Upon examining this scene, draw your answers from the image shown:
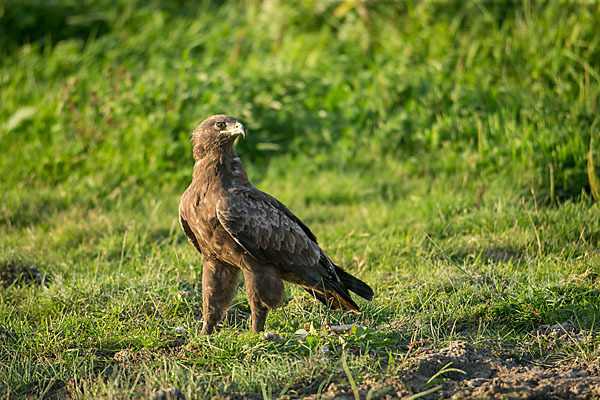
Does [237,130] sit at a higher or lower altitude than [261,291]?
higher

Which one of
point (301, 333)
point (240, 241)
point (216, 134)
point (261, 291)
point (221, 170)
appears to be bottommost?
point (301, 333)

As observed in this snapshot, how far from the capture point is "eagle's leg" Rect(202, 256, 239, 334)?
4348 millimetres

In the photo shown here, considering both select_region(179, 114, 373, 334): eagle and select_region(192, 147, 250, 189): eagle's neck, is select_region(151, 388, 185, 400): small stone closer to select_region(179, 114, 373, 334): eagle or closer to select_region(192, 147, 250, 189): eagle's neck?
select_region(179, 114, 373, 334): eagle

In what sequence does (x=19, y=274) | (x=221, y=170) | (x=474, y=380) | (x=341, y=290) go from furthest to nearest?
1. (x=19, y=274)
2. (x=341, y=290)
3. (x=221, y=170)
4. (x=474, y=380)

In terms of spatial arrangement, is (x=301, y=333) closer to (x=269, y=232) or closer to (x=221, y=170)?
(x=269, y=232)

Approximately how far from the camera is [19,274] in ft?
17.5

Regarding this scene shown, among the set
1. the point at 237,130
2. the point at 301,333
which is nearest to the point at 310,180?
the point at 237,130

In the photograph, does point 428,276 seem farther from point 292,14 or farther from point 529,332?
point 292,14

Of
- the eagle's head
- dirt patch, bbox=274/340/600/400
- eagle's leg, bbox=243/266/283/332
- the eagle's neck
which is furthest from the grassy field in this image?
the eagle's head

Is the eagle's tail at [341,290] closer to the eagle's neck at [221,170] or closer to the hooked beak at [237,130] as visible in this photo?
the eagle's neck at [221,170]

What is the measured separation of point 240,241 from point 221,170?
50 centimetres

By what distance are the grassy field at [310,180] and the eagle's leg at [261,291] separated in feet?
0.60

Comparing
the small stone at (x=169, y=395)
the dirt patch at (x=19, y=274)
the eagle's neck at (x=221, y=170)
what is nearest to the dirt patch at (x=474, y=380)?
the small stone at (x=169, y=395)

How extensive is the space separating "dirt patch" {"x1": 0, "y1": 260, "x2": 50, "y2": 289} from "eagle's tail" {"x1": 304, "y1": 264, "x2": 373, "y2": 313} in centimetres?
223
